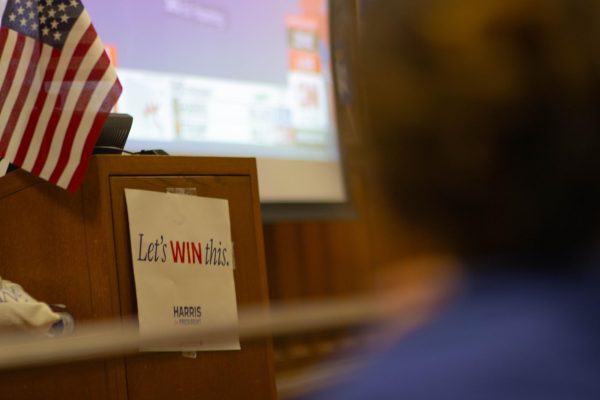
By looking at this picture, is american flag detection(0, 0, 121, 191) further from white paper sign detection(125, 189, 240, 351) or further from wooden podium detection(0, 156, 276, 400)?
white paper sign detection(125, 189, 240, 351)

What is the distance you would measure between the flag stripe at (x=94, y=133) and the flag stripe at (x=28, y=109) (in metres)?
0.12

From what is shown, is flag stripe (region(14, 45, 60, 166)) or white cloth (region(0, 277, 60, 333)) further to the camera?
flag stripe (region(14, 45, 60, 166))

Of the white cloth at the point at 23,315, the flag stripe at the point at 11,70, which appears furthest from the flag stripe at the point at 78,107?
the white cloth at the point at 23,315

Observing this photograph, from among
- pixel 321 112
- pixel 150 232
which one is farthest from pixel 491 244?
pixel 321 112

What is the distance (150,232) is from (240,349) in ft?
1.07

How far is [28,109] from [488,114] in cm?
138

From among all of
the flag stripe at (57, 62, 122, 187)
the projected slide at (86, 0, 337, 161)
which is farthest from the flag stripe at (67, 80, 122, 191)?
the projected slide at (86, 0, 337, 161)

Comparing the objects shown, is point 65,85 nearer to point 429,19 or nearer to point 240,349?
point 240,349

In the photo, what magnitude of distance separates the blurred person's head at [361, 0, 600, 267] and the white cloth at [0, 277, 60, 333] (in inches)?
43.7

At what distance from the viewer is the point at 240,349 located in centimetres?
200

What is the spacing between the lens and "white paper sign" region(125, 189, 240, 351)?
6.10 ft

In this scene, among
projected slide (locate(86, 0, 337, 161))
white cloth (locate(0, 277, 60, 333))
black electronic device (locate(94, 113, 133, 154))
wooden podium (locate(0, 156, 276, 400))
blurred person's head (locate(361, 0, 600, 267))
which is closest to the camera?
blurred person's head (locate(361, 0, 600, 267))

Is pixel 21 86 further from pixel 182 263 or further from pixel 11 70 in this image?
pixel 182 263

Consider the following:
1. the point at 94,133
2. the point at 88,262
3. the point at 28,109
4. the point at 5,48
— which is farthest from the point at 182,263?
the point at 5,48
